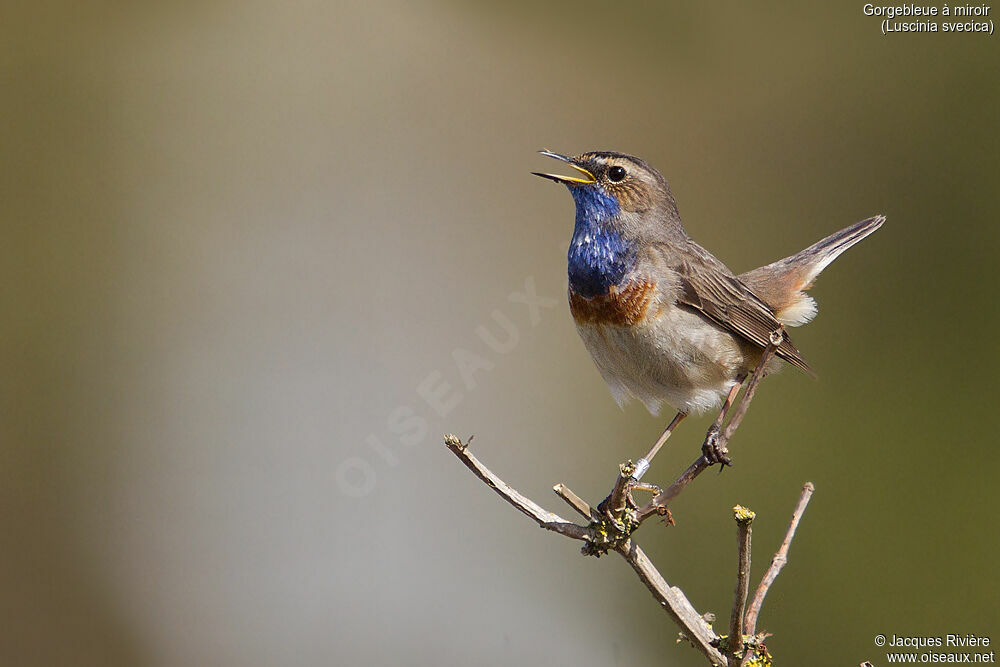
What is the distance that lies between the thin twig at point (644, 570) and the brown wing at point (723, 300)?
1.34 meters

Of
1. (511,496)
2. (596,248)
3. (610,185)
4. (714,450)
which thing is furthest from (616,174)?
(511,496)

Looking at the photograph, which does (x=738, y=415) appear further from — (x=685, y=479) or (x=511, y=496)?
(x=511, y=496)

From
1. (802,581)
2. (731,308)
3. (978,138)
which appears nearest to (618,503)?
(731,308)

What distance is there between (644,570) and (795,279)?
2.30 meters

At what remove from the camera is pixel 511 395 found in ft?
23.7

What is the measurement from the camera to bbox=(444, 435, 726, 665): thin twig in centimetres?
256

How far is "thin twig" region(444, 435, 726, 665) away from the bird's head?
4.94 ft

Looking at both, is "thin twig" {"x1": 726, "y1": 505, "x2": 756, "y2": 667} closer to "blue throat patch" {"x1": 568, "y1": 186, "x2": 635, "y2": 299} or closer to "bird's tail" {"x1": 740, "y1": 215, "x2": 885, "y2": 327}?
"blue throat patch" {"x1": 568, "y1": 186, "x2": 635, "y2": 299}

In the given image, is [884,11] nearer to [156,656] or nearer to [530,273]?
[530,273]

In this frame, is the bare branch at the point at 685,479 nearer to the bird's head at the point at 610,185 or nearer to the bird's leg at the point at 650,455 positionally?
the bird's leg at the point at 650,455

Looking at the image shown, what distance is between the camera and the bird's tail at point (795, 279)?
4.51m

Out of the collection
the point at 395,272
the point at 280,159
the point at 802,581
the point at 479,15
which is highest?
the point at 479,15

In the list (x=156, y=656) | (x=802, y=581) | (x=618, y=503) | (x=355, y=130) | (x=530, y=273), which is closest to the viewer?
(x=618, y=503)

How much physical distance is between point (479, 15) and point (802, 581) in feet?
16.8
